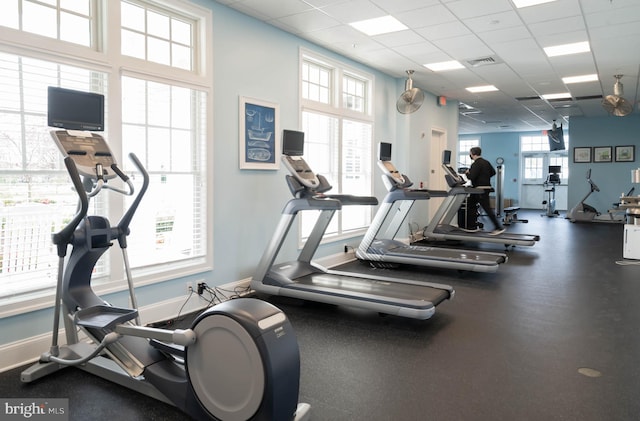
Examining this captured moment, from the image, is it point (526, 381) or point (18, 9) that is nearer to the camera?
point (526, 381)

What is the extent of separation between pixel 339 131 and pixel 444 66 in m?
2.11

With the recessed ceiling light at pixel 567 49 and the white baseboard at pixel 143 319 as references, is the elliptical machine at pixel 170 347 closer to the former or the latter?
the white baseboard at pixel 143 319

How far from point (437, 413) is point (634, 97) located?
1028 cm

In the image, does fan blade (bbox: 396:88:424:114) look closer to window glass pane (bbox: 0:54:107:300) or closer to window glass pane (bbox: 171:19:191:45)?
window glass pane (bbox: 171:19:191:45)

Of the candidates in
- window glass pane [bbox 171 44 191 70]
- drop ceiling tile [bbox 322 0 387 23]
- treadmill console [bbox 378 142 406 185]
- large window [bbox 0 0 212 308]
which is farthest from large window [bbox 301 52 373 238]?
large window [bbox 0 0 212 308]

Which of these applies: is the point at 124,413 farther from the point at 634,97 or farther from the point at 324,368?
the point at 634,97

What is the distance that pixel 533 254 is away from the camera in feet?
24.0

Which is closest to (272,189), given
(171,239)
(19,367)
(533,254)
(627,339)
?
(171,239)

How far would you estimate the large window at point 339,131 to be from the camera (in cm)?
598

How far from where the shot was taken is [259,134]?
5.00 meters

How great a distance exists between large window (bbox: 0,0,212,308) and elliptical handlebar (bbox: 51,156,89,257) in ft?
2.09

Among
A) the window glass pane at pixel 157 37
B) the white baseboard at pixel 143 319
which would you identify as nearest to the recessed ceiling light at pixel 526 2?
the window glass pane at pixel 157 37

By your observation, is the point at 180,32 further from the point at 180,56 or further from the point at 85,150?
the point at 85,150

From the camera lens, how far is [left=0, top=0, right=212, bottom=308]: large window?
3096 mm
